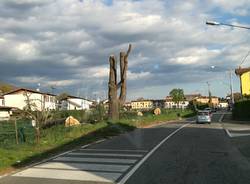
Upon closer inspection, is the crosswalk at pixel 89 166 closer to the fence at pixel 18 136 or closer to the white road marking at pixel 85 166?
the white road marking at pixel 85 166

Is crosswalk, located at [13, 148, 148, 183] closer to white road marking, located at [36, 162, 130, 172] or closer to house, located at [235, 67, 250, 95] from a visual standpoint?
white road marking, located at [36, 162, 130, 172]

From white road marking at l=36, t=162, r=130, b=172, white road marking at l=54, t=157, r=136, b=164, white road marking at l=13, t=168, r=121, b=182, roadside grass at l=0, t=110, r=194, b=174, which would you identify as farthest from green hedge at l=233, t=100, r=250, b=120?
white road marking at l=13, t=168, r=121, b=182

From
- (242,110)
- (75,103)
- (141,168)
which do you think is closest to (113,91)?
(242,110)

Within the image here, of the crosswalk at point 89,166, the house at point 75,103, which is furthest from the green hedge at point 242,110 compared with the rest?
the crosswalk at point 89,166

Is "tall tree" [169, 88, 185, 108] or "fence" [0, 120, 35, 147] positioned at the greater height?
"tall tree" [169, 88, 185, 108]

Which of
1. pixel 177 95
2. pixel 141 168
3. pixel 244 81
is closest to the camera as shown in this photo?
pixel 141 168

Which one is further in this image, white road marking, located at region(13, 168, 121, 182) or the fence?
the fence

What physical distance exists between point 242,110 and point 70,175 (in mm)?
48912

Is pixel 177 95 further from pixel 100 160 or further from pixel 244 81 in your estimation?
pixel 100 160

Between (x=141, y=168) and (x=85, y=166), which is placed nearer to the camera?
(x=141, y=168)

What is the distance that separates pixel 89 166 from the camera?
50.3 feet

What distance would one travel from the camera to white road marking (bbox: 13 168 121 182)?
1260 cm

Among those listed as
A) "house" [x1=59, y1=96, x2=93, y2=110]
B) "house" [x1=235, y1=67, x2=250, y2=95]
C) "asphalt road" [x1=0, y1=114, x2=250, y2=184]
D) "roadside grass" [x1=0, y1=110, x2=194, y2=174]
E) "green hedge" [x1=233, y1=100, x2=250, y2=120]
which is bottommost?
"asphalt road" [x1=0, y1=114, x2=250, y2=184]

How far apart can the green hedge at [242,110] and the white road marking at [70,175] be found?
44434 millimetres
